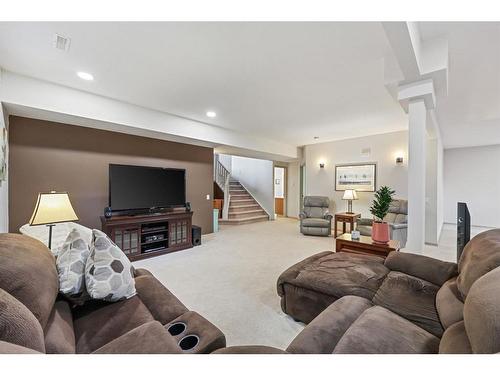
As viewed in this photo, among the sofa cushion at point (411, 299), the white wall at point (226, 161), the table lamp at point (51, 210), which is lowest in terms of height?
the sofa cushion at point (411, 299)

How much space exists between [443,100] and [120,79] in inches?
180

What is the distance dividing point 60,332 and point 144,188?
10.6 ft

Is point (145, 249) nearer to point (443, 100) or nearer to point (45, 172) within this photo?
point (45, 172)

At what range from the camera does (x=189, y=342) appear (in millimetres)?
1009

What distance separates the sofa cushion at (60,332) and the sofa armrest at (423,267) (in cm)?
230

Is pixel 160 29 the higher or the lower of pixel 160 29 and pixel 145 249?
the higher

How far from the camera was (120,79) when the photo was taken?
2750 mm

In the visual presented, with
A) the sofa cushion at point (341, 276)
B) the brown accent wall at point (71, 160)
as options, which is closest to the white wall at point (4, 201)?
the brown accent wall at point (71, 160)

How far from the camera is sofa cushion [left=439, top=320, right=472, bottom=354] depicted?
0.88 metres

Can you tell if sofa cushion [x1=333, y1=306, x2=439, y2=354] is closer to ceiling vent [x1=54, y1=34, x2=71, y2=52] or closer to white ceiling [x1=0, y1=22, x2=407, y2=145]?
white ceiling [x1=0, y1=22, x2=407, y2=145]

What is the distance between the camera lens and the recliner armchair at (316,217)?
17.8ft

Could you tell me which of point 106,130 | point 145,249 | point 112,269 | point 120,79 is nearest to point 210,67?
point 120,79

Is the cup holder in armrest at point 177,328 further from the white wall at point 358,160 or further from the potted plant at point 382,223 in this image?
the white wall at point 358,160
